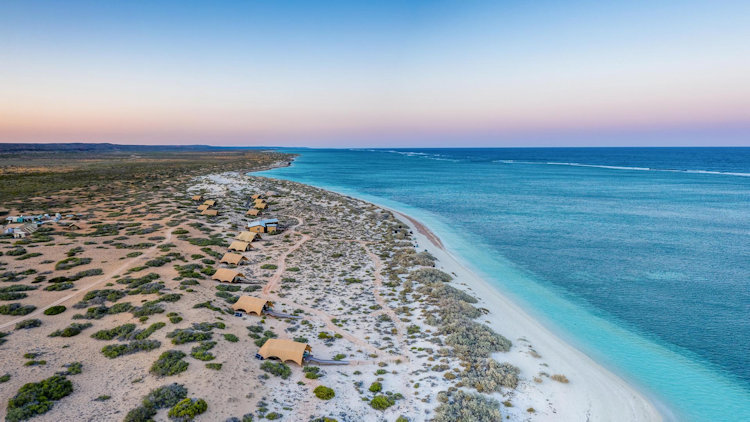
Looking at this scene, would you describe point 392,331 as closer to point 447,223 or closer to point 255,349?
point 255,349

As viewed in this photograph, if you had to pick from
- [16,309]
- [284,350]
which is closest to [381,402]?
[284,350]

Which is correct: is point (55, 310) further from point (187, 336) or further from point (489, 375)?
point (489, 375)

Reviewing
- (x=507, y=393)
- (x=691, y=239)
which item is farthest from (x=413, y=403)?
(x=691, y=239)

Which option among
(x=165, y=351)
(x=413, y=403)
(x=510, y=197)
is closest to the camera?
(x=413, y=403)

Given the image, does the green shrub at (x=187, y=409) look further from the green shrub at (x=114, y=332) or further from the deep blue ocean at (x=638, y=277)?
the deep blue ocean at (x=638, y=277)

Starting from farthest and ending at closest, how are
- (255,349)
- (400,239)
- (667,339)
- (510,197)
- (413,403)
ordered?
(510,197) < (400,239) < (667,339) < (255,349) < (413,403)

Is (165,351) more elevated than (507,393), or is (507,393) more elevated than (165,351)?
(165,351)

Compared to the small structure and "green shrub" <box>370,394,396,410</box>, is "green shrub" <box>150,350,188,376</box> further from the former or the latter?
the small structure
